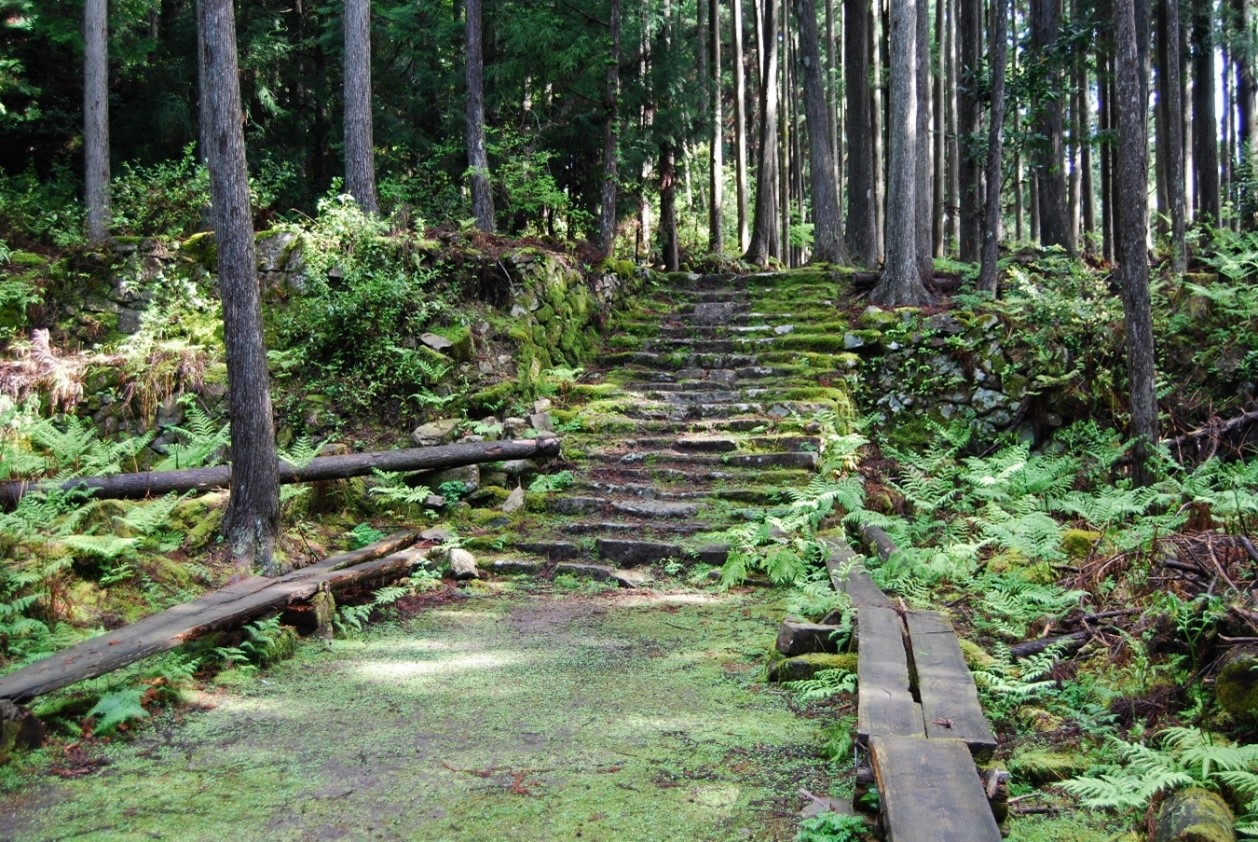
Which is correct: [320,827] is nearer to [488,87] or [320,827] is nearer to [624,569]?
[624,569]

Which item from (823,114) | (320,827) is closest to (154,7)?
(823,114)

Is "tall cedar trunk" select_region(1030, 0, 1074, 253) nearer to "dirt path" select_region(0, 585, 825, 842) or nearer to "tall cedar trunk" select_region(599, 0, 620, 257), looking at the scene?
"tall cedar trunk" select_region(599, 0, 620, 257)

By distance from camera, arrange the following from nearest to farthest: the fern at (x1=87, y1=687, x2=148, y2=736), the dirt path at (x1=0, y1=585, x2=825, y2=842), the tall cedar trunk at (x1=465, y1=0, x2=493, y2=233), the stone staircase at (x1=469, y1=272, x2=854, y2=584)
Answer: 1. the dirt path at (x1=0, y1=585, x2=825, y2=842)
2. the fern at (x1=87, y1=687, x2=148, y2=736)
3. the stone staircase at (x1=469, y1=272, x2=854, y2=584)
4. the tall cedar trunk at (x1=465, y1=0, x2=493, y2=233)

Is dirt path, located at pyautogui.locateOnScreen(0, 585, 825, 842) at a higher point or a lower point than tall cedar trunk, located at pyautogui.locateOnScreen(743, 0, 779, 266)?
lower

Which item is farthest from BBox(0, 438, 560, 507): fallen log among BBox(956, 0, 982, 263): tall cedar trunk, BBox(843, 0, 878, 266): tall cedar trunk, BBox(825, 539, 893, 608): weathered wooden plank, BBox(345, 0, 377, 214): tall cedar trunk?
BBox(843, 0, 878, 266): tall cedar trunk

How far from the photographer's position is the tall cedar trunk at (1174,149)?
12.9m

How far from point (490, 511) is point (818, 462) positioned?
3.49 metres

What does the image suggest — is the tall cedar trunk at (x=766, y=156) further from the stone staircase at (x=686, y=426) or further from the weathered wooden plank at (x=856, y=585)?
the weathered wooden plank at (x=856, y=585)

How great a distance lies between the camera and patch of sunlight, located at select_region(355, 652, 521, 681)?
541 cm

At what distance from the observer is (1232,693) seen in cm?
351

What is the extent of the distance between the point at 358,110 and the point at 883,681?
1188cm

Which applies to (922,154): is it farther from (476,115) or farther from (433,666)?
(433,666)

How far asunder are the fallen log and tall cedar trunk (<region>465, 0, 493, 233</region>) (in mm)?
6457

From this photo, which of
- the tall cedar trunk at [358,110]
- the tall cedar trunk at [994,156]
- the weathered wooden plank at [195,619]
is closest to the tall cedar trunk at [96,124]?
the tall cedar trunk at [358,110]
